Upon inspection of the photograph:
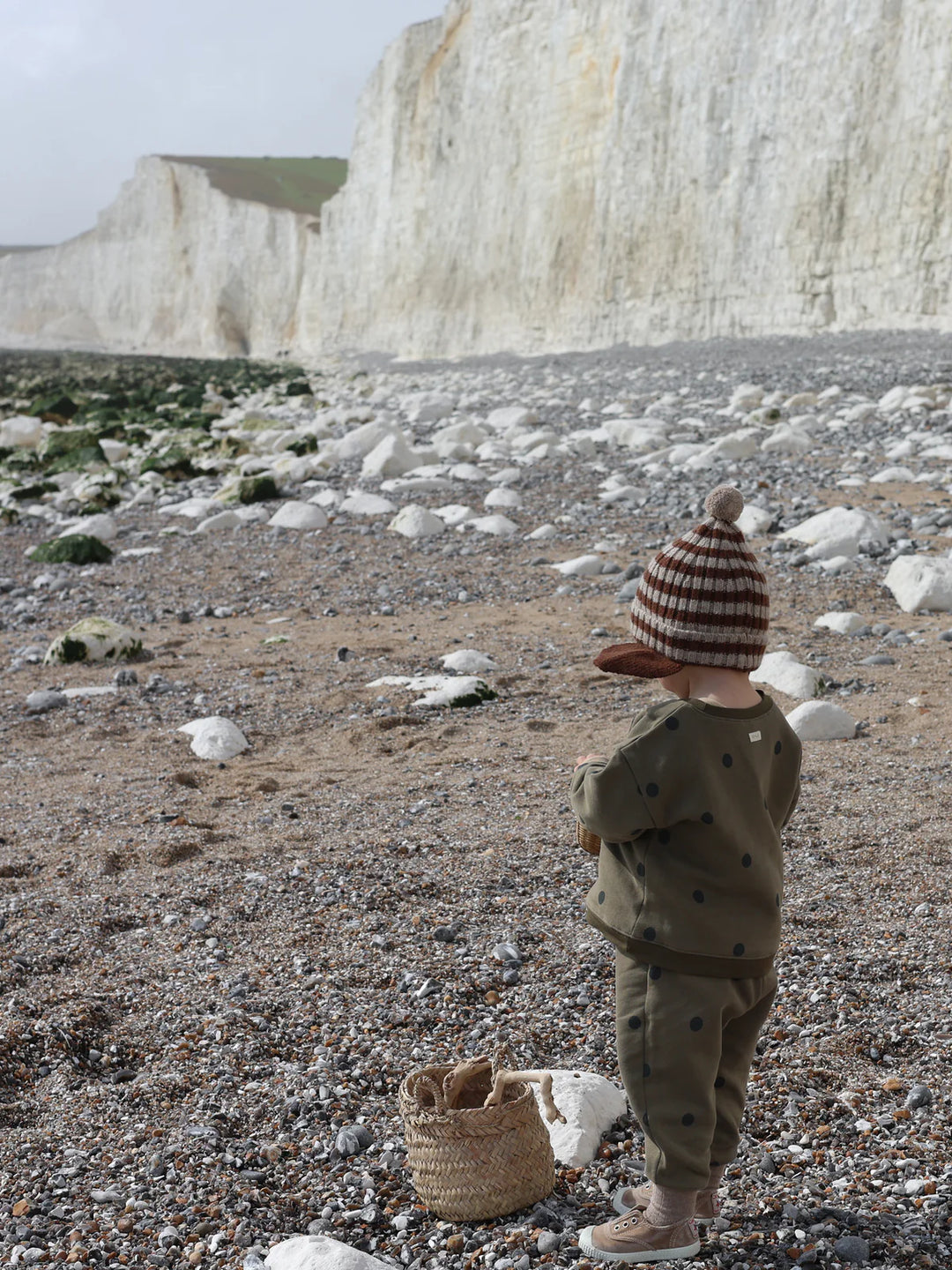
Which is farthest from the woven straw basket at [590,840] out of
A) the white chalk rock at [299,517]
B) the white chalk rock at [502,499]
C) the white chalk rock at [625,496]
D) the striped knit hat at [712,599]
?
the white chalk rock at [299,517]

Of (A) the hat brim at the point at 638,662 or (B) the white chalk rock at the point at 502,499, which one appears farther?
(B) the white chalk rock at the point at 502,499

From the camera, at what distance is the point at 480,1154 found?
1.89 m

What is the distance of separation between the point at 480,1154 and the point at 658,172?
78.6 ft

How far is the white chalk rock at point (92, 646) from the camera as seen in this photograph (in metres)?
5.83

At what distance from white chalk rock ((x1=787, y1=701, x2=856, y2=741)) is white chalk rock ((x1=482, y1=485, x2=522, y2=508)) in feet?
14.4

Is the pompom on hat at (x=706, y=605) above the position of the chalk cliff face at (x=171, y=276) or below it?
below

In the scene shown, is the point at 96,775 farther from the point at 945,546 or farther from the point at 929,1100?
the point at 945,546

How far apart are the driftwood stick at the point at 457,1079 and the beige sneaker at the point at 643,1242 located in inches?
12.9

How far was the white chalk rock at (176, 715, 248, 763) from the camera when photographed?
445 centimetres

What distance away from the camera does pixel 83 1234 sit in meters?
1.95

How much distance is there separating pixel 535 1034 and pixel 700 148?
22.5m

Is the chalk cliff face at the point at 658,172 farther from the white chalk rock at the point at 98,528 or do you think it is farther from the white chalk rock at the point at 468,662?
the white chalk rock at the point at 468,662

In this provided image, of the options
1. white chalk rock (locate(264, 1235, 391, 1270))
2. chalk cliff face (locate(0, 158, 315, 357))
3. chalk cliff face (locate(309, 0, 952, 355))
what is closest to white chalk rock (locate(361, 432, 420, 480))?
white chalk rock (locate(264, 1235, 391, 1270))

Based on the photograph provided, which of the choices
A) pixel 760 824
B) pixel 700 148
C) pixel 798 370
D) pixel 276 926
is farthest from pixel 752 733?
pixel 700 148
